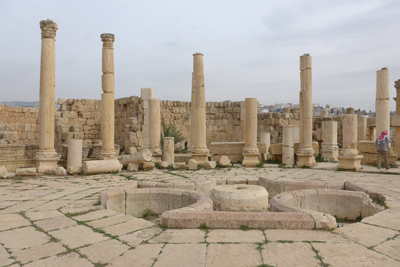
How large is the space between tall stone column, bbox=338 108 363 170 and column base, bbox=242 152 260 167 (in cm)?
321

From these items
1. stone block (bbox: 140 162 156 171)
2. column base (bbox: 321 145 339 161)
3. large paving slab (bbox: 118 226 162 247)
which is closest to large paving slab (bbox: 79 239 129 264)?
large paving slab (bbox: 118 226 162 247)

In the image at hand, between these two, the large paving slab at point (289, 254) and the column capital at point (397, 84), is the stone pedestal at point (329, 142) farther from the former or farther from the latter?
the large paving slab at point (289, 254)

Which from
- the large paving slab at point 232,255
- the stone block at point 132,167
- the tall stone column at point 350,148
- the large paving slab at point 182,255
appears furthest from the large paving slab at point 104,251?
the tall stone column at point 350,148

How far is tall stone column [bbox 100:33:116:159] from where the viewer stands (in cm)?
1259

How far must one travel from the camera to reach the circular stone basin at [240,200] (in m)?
5.62

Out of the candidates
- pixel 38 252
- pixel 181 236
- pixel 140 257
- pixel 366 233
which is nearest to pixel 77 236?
pixel 38 252

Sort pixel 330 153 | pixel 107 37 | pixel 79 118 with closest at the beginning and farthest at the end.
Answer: pixel 107 37, pixel 330 153, pixel 79 118

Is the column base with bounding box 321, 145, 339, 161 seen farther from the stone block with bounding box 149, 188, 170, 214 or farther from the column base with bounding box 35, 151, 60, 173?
the column base with bounding box 35, 151, 60, 173

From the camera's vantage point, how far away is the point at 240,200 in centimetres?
562

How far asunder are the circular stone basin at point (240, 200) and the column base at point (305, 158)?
7.58m

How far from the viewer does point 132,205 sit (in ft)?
20.5

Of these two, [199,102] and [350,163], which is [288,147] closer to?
[350,163]

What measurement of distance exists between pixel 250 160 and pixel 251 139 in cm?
91

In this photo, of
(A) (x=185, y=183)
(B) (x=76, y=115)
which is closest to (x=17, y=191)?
(A) (x=185, y=183)
